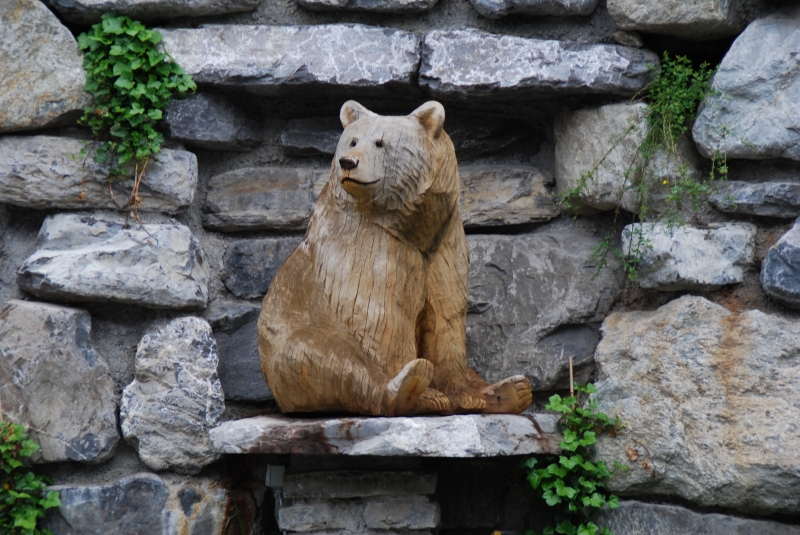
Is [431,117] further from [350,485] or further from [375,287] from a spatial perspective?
[350,485]

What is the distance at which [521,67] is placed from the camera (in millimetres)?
2449

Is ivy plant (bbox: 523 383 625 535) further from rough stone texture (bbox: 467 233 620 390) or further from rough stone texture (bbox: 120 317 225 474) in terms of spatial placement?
rough stone texture (bbox: 120 317 225 474)

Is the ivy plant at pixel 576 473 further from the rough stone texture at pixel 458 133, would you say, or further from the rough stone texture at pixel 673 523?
the rough stone texture at pixel 458 133

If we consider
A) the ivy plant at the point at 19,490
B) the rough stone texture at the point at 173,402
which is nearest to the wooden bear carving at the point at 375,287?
the rough stone texture at the point at 173,402

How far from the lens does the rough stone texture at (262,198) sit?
2.60 metres

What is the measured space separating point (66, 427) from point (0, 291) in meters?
0.45

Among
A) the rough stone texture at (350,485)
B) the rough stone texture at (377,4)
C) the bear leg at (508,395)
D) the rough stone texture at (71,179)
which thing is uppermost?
the rough stone texture at (377,4)

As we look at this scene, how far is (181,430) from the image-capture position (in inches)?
90.6

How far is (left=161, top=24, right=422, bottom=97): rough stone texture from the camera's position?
2.47m

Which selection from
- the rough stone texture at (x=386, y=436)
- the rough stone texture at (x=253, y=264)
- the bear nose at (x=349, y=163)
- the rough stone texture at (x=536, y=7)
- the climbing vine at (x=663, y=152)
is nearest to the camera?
the rough stone texture at (x=386, y=436)

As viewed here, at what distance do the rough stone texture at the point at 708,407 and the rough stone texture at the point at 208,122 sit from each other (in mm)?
1316

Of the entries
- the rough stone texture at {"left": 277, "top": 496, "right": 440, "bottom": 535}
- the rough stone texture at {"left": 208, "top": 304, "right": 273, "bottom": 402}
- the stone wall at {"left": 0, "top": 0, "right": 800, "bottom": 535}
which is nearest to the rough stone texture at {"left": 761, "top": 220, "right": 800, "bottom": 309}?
the stone wall at {"left": 0, "top": 0, "right": 800, "bottom": 535}

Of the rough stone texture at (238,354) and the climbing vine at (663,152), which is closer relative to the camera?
the climbing vine at (663,152)

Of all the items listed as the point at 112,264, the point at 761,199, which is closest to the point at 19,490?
the point at 112,264
